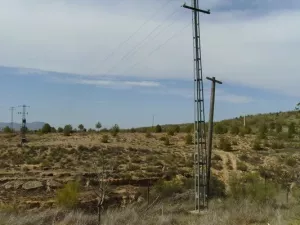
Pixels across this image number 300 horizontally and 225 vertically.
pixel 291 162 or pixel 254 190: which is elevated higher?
pixel 291 162

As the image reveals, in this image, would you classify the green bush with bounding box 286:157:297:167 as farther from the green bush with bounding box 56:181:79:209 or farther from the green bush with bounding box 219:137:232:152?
the green bush with bounding box 56:181:79:209

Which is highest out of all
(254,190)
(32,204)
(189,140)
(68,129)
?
(68,129)

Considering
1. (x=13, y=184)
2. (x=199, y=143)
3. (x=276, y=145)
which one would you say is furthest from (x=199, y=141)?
(x=276, y=145)

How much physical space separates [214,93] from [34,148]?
88.3 ft

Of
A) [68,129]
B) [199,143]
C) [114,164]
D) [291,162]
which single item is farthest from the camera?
[68,129]

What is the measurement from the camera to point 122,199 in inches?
1453

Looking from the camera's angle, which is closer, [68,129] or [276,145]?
[276,145]

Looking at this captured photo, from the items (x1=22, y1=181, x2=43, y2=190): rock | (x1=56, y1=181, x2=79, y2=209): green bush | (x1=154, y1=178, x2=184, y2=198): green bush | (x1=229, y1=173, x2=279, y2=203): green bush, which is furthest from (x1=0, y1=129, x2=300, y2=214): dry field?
(x1=229, y1=173, x2=279, y2=203): green bush

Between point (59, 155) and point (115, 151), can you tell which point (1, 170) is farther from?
point (115, 151)

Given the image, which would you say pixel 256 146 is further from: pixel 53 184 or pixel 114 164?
pixel 53 184

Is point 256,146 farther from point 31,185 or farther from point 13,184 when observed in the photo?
point 13,184

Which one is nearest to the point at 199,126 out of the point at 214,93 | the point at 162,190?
the point at 214,93

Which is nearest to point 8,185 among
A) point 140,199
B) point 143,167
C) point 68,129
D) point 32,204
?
point 32,204

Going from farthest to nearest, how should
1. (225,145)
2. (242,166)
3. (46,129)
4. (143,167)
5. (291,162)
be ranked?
(46,129) < (225,145) < (291,162) < (242,166) < (143,167)
